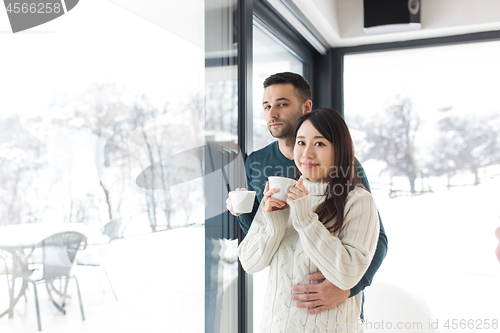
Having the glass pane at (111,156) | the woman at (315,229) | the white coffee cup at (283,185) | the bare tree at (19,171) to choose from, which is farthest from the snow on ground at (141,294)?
the white coffee cup at (283,185)

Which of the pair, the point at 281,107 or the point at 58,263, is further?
the point at 281,107

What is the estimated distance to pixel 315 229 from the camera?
0.95 meters

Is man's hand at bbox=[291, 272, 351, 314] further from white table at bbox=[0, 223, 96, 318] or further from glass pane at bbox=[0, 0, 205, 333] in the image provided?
white table at bbox=[0, 223, 96, 318]

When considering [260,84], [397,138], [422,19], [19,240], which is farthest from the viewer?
[397,138]

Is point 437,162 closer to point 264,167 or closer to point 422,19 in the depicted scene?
point 422,19

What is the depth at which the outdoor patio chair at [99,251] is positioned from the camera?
830 millimetres

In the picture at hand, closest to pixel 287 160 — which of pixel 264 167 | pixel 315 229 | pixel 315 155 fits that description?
pixel 264 167

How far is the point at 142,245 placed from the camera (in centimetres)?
103

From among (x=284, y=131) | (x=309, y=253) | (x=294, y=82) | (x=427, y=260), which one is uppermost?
(x=294, y=82)

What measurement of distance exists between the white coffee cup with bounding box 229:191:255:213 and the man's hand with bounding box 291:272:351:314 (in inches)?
→ 10.2

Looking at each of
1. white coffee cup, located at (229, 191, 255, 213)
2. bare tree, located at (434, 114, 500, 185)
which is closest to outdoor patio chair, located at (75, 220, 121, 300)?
white coffee cup, located at (229, 191, 255, 213)

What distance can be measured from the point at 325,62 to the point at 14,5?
Result: 2.76m

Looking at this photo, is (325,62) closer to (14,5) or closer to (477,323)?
(477,323)

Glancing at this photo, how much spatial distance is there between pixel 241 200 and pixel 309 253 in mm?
236
